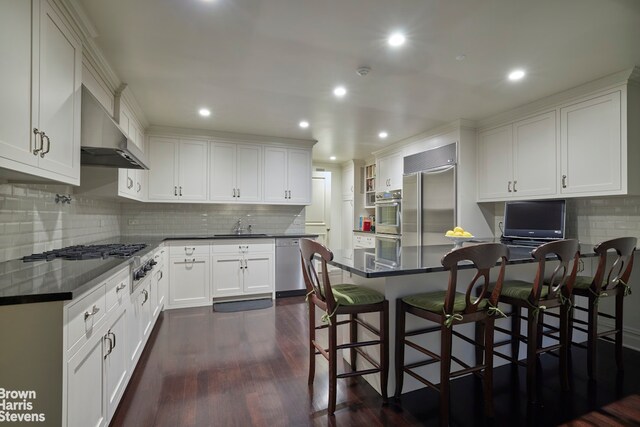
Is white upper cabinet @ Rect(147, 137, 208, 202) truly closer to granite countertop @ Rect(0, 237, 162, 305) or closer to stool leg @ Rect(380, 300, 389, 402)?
granite countertop @ Rect(0, 237, 162, 305)

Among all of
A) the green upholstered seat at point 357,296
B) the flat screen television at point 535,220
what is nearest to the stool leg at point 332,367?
the green upholstered seat at point 357,296

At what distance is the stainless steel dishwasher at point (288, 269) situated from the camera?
450 centimetres

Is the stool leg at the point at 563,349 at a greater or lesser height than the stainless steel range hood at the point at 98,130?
lesser

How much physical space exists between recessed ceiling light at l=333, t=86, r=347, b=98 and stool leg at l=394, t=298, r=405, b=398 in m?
2.07

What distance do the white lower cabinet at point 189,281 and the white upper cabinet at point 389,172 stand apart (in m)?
3.18

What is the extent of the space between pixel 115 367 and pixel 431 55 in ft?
9.81

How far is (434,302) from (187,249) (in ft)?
10.7

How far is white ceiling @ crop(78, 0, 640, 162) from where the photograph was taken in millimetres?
1880

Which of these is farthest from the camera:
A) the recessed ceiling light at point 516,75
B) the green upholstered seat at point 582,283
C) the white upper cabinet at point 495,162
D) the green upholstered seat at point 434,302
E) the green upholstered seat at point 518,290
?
the white upper cabinet at point 495,162

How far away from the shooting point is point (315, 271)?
1.96m

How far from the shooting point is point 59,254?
6.61 ft

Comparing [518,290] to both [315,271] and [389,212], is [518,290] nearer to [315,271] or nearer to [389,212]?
[315,271]

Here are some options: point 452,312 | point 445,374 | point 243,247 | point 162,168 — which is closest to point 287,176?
point 243,247

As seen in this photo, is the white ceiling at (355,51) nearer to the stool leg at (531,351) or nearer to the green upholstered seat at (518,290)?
the green upholstered seat at (518,290)
